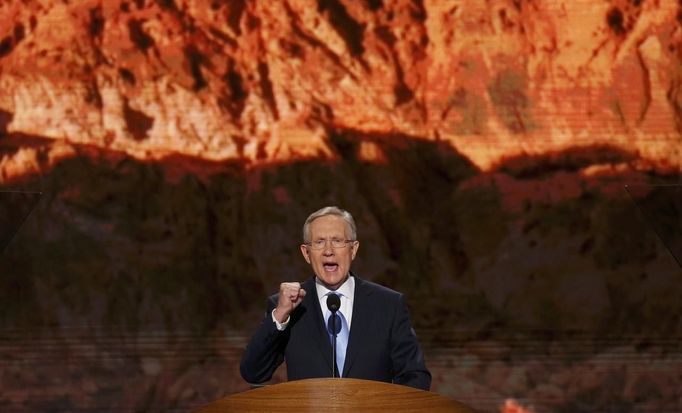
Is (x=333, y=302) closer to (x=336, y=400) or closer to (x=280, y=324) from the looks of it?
(x=280, y=324)

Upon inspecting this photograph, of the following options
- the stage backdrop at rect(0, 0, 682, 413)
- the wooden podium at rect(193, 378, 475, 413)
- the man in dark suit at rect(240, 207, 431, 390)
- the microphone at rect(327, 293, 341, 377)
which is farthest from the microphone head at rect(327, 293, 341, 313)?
the stage backdrop at rect(0, 0, 682, 413)

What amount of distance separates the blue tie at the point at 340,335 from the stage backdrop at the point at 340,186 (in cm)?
178

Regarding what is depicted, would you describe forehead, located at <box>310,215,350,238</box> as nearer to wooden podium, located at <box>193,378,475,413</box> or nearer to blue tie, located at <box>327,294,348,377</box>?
blue tie, located at <box>327,294,348,377</box>

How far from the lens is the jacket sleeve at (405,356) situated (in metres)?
2.02

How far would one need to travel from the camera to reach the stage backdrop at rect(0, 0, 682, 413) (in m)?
3.82

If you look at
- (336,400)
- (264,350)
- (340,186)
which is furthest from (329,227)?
(340,186)

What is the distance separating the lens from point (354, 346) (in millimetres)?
2043

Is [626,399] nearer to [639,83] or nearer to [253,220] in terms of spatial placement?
[639,83]

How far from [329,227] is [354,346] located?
0.81 ft

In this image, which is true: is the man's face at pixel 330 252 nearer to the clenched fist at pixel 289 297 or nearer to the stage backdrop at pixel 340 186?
the clenched fist at pixel 289 297

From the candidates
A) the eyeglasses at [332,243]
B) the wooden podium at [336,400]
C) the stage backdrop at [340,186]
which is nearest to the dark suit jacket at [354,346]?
the eyeglasses at [332,243]

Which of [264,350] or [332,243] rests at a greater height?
[332,243]

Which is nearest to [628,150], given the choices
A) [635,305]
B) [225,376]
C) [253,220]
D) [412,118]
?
[635,305]

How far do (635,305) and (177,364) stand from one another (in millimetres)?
1767
